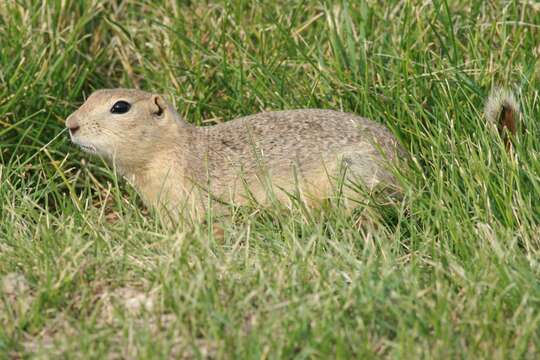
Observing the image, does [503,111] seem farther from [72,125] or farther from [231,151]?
[72,125]

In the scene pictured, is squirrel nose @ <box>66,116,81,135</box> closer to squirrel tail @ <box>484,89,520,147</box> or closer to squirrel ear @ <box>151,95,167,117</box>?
squirrel ear @ <box>151,95,167,117</box>

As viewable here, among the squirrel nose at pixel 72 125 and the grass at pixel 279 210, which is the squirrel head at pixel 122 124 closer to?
the squirrel nose at pixel 72 125

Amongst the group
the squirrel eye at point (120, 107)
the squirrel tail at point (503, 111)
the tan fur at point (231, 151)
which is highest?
the squirrel eye at point (120, 107)

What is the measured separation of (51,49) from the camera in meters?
6.11

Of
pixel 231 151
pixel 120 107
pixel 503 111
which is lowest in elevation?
pixel 231 151

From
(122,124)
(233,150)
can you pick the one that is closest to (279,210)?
(233,150)

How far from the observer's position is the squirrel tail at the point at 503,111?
4965 millimetres

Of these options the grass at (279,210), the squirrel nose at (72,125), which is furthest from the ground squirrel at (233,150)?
the grass at (279,210)

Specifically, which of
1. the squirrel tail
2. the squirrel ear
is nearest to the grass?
the squirrel tail

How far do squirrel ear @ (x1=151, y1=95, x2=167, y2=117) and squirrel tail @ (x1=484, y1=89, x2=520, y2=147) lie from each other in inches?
65.8

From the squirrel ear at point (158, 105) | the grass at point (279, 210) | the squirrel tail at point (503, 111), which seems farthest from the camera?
the squirrel ear at point (158, 105)

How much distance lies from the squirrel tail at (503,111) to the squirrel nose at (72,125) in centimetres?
203

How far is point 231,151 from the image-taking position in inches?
212

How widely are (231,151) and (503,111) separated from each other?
4.62ft
